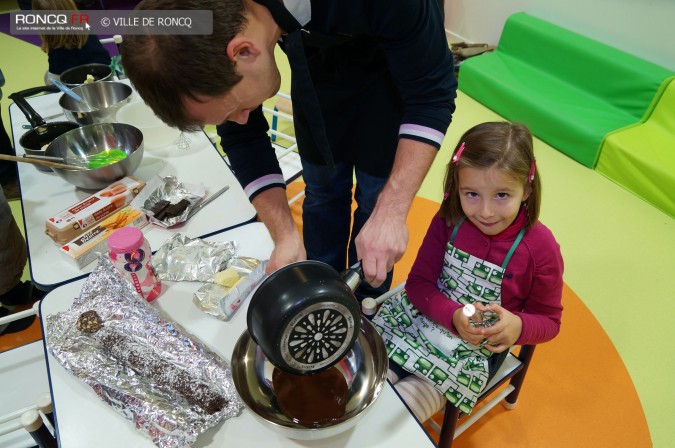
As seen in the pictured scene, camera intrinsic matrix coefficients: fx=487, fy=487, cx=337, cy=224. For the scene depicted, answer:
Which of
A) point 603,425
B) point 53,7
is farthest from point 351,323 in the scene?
point 53,7

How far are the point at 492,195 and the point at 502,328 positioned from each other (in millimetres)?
317

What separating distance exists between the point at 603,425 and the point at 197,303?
1.45 metres

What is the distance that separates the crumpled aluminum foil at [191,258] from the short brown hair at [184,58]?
512mm

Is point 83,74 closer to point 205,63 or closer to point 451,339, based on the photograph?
point 205,63

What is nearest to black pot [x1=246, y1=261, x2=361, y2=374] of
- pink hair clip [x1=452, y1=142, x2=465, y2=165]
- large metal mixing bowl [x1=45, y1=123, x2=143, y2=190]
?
pink hair clip [x1=452, y1=142, x2=465, y2=165]

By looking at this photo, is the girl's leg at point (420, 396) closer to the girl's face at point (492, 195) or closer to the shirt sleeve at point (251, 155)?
the girl's face at point (492, 195)

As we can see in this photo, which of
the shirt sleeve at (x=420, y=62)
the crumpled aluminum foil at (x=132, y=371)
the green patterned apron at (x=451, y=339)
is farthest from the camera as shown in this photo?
the green patterned apron at (x=451, y=339)

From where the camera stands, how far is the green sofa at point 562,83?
2.87 meters

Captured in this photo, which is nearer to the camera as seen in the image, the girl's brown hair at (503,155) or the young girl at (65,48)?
the girl's brown hair at (503,155)

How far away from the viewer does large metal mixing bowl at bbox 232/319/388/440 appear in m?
0.82

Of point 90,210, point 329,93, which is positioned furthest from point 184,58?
point 90,210

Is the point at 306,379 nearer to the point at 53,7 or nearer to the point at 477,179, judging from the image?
the point at 477,179

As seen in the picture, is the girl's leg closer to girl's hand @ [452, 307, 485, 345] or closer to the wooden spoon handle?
girl's hand @ [452, 307, 485, 345]

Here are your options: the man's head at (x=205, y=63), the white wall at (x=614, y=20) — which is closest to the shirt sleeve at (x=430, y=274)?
the man's head at (x=205, y=63)
